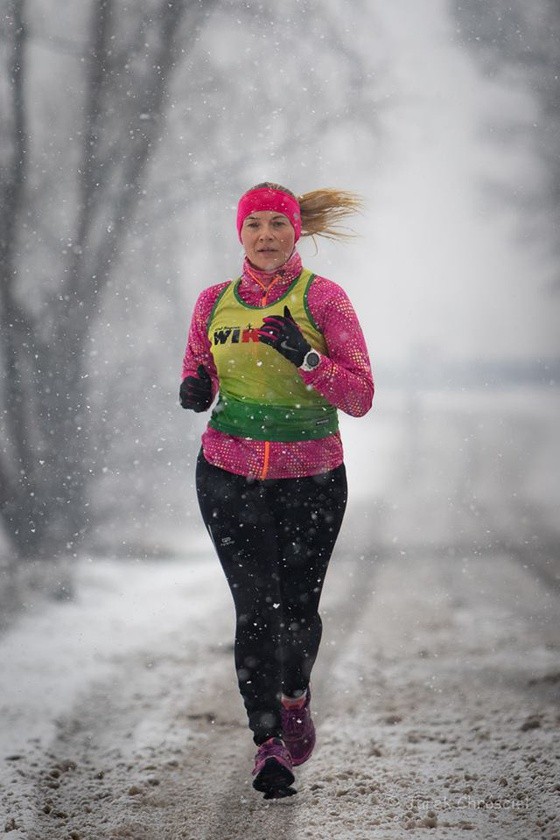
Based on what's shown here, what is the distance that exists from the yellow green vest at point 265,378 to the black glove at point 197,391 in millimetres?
72

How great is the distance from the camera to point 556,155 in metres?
5.66

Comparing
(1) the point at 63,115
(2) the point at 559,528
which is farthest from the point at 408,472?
(1) the point at 63,115

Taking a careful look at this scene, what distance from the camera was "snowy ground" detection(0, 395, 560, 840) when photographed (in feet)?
7.98

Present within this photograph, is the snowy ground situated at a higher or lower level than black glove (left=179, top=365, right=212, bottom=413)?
lower

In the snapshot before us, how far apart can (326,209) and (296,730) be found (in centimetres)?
157

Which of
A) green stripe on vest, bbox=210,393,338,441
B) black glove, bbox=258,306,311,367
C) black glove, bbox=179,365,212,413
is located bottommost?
→ green stripe on vest, bbox=210,393,338,441

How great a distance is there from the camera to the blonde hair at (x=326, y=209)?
2.30m

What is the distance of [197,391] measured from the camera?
2.20 metres

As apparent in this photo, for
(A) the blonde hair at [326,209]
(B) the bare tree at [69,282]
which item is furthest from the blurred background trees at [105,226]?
(A) the blonde hair at [326,209]

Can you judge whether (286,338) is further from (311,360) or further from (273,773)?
(273,773)

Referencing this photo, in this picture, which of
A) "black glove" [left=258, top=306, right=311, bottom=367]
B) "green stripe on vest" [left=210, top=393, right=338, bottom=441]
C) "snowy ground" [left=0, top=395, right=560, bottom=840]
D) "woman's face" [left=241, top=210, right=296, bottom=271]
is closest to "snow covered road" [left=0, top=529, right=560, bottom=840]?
"snowy ground" [left=0, top=395, right=560, bottom=840]

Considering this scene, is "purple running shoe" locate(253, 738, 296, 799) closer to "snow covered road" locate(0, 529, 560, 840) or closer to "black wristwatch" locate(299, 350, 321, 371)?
"snow covered road" locate(0, 529, 560, 840)

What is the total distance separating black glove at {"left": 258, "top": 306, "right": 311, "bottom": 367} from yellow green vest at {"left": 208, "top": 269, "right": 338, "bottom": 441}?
89 millimetres

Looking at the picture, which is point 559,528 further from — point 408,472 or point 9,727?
point 9,727
